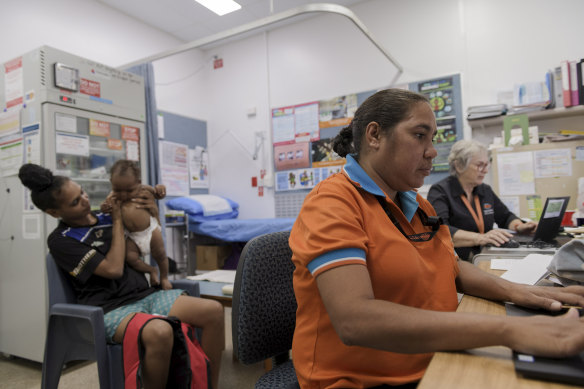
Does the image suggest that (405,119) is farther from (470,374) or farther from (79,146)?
(79,146)

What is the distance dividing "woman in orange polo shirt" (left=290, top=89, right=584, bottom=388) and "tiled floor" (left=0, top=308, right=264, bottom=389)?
1.46m

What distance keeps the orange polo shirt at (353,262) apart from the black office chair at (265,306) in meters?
0.23

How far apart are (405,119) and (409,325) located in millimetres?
470

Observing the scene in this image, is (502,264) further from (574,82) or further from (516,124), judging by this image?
(574,82)

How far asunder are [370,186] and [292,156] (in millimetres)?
3852

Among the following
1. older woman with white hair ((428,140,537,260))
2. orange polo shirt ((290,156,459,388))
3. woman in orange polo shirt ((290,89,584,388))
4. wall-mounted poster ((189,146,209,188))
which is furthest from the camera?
wall-mounted poster ((189,146,209,188))

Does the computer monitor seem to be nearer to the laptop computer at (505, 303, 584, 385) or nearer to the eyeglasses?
the eyeglasses

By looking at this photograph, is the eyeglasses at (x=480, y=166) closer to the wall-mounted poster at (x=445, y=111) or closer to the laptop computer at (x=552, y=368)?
the wall-mounted poster at (x=445, y=111)

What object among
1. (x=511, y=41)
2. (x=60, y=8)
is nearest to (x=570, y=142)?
(x=511, y=41)

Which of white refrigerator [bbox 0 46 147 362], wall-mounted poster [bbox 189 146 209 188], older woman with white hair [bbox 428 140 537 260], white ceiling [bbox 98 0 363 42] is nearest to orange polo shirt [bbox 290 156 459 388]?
older woman with white hair [bbox 428 140 537 260]

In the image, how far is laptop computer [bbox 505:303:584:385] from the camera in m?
0.46

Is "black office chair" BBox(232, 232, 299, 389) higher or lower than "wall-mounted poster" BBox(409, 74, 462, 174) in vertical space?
lower

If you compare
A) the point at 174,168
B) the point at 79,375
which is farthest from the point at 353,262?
the point at 174,168

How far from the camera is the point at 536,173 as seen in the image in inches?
122
